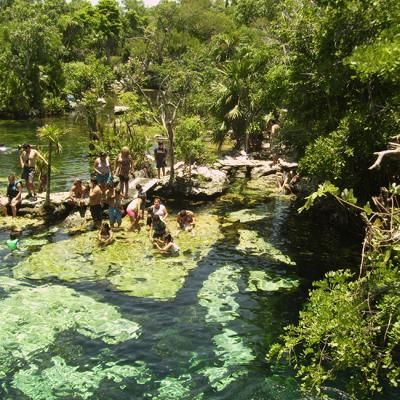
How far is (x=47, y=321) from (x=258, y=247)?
807 cm

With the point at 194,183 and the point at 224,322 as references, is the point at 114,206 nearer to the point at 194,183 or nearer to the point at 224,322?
the point at 194,183

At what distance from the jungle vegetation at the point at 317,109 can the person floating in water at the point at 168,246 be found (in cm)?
481

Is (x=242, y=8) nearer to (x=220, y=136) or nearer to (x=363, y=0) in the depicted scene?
(x=220, y=136)

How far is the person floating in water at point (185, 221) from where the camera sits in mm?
18531

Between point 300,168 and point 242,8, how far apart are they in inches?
2429

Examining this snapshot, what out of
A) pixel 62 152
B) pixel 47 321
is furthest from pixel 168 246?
pixel 62 152

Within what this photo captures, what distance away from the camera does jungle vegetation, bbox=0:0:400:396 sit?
814 centimetres

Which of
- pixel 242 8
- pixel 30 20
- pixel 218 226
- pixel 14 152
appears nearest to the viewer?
pixel 218 226

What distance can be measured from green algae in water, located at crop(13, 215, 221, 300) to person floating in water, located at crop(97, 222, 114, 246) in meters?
0.21

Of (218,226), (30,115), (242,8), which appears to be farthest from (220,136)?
(242,8)

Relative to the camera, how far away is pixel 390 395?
9461mm

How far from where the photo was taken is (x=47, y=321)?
473 inches

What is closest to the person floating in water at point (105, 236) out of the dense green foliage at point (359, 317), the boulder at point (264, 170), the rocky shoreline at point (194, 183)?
the rocky shoreline at point (194, 183)

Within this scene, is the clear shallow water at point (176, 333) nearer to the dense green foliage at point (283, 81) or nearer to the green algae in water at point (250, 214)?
the green algae in water at point (250, 214)
